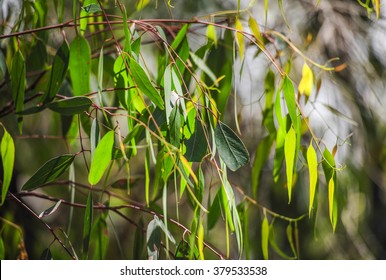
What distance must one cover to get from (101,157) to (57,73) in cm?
18

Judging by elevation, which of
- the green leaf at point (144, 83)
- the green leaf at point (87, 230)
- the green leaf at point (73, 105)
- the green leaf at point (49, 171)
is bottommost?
the green leaf at point (87, 230)

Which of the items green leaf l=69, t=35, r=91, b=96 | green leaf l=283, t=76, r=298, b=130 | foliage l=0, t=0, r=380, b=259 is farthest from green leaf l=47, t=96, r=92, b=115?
green leaf l=283, t=76, r=298, b=130

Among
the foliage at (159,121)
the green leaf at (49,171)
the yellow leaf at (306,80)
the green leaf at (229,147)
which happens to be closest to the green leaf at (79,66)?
the foliage at (159,121)

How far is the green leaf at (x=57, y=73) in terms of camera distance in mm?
863

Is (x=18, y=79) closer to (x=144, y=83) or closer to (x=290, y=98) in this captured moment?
(x=144, y=83)

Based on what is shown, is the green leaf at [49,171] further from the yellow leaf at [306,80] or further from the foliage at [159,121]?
the yellow leaf at [306,80]

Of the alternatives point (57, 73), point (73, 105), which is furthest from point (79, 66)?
point (73, 105)

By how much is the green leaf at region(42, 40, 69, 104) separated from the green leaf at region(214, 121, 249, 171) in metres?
0.24

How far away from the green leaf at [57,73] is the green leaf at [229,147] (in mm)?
237

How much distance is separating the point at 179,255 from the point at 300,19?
108 centimetres

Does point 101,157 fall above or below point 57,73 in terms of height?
below

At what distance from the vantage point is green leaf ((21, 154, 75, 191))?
81 centimetres

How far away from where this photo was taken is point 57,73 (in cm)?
88
